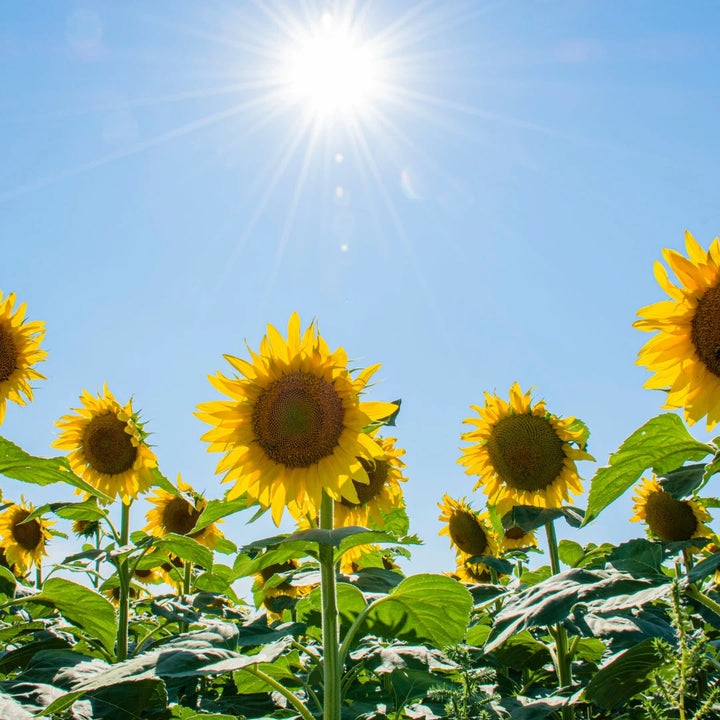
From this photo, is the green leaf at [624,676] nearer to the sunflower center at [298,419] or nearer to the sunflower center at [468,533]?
the sunflower center at [298,419]

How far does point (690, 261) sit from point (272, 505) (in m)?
2.36

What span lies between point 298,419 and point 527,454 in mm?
2750

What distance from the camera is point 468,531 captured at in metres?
7.57

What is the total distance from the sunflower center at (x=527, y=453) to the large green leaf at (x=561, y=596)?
114 inches

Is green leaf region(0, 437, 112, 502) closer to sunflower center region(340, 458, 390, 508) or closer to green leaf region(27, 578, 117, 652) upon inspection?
green leaf region(27, 578, 117, 652)

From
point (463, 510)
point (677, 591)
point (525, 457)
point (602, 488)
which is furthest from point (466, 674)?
point (463, 510)

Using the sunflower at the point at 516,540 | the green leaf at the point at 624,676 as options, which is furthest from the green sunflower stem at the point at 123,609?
the sunflower at the point at 516,540

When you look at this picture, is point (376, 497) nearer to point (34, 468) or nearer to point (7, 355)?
point (34, 468)

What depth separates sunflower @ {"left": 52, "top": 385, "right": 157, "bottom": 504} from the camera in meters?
5.94

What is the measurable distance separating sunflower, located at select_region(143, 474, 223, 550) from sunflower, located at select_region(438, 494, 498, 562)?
2787 millimetres

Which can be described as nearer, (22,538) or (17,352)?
(17,352)

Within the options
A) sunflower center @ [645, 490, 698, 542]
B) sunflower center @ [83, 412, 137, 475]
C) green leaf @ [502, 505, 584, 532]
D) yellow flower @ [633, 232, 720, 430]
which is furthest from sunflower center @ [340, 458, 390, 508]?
sunflower center @ [645, 490, 698, 542]

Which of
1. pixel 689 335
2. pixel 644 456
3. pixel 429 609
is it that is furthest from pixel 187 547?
pixel 689 335

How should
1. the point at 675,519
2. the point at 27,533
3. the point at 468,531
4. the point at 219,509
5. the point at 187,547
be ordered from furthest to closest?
1. the point at 27,533
2. the point at 468,531
3. the point at 675,519
4. the point at 187,547
5. the point at 219,509
